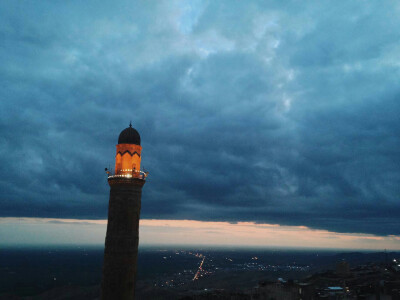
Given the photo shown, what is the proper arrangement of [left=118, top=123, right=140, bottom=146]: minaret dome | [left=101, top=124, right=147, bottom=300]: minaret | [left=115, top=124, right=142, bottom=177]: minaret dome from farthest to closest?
[left=118, top=123, right=140, bottom=146]: minaret dome < [left=115, top=124, right=142, bottom=177]: minaret dome < [left=101, top=124, right=147, bottom=300]: minaret

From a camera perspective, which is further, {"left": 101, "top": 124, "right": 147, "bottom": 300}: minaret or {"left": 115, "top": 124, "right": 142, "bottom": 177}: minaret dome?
{"left": 115, "top": 124, "right": 142, "bottom": 177}: minaret dome

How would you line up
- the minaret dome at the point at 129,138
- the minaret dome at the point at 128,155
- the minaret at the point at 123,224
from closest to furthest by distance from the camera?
the minaret at the point at 123,224
the minaret dome at the point at 128,155
the minaret dome at the point at 129,138

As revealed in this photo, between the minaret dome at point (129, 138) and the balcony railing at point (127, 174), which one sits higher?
the minaret dome at point (129, 138)

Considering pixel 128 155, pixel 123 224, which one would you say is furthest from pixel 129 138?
pixel 123 224

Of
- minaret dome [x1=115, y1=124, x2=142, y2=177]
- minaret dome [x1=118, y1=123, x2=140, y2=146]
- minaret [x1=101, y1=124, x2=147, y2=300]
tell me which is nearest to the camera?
minaret [x1=101, y1=124, x2=147, y2=300]

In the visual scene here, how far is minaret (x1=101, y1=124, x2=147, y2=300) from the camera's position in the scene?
2000 centimetres

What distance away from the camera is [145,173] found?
861 inches

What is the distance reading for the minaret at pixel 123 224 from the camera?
2000 cm

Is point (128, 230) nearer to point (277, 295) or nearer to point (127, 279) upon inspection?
point (127, 279)

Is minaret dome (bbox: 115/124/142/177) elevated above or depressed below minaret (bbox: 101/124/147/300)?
above

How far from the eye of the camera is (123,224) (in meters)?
20.4

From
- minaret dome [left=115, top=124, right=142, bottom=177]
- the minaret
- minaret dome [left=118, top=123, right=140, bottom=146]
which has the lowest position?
Answer: the minaret

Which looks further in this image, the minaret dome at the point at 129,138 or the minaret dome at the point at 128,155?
the minaret dome at the point at 129,138

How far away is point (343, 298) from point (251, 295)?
51.0 feet
